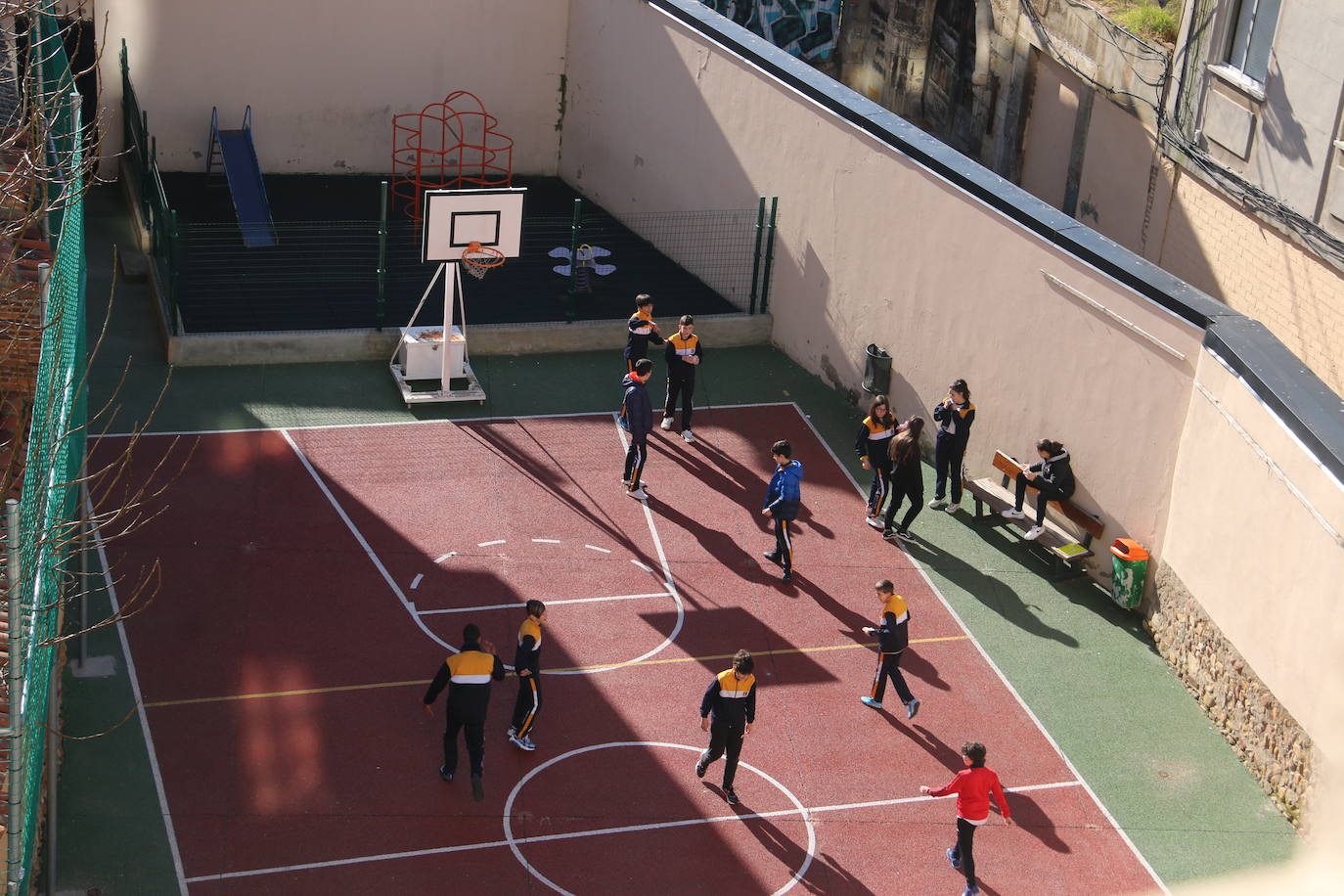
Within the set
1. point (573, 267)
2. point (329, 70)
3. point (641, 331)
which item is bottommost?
point (641, 331)

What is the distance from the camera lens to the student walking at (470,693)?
14.6 metres

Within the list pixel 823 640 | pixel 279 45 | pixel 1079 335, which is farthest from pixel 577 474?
pixel 279 45

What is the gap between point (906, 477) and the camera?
19.2 m

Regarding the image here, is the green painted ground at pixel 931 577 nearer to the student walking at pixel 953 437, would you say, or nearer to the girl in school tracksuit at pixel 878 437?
the student walking at pixel 953 437

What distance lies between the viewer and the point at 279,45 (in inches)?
1103

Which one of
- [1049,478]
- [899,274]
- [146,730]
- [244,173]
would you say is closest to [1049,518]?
[1049,478]

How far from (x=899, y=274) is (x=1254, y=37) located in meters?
6.20

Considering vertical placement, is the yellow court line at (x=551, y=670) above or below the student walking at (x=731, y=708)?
below

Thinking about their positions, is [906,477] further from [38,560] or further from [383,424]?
[38,560]

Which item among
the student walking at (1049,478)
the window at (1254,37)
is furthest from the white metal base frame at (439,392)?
the window at (1254,37)

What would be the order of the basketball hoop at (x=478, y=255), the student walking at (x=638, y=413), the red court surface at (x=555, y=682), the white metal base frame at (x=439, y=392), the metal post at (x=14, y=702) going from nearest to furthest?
1. the metal post at (x=14, y=702)
2. the red court surface at (x=555, y=682)
3. the student walking at (x=638, y=413)
4. the basketball hoop at (x=478, y=255)
5. the white metal base frame at (x=439, y=392)

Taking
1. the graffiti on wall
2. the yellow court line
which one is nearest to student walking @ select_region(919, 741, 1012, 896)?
the yellow court line

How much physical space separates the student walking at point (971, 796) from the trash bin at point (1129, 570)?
15.7ft

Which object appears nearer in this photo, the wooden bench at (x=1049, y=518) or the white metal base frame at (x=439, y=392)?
the wooden bench at (x=1049, y=518)
